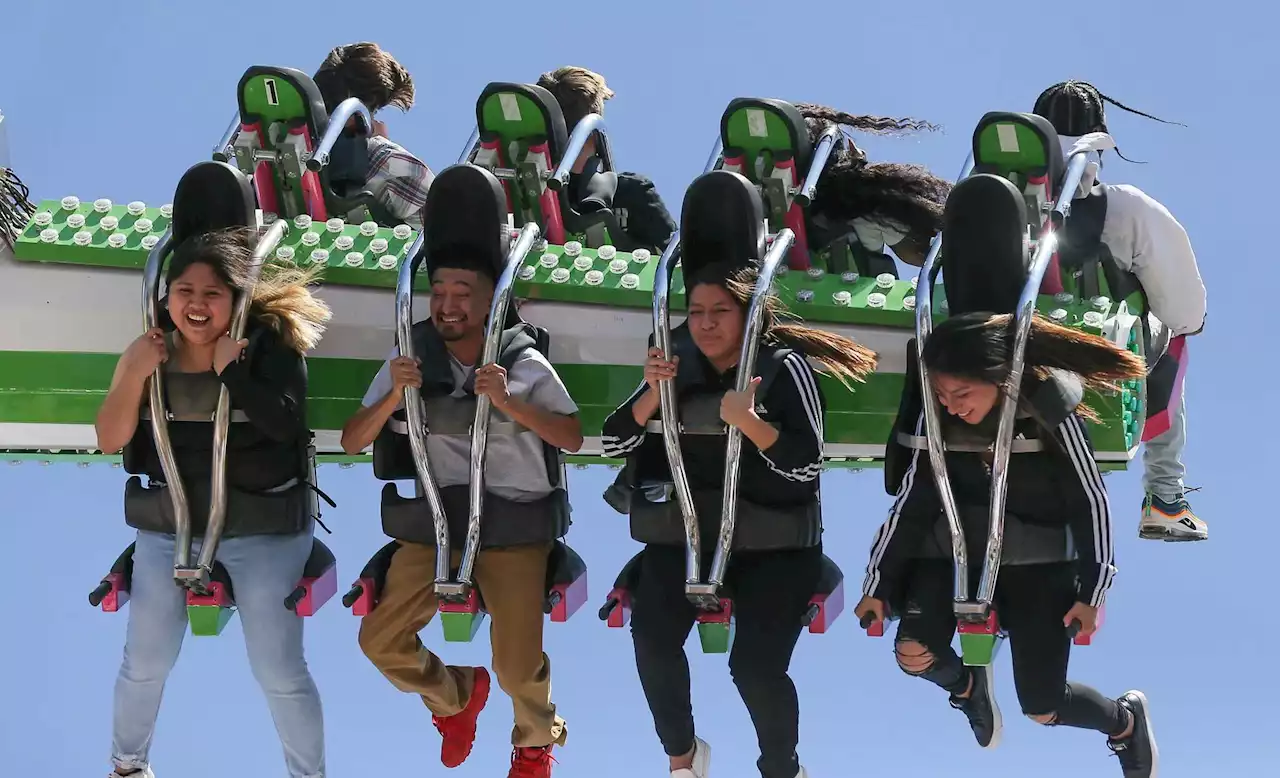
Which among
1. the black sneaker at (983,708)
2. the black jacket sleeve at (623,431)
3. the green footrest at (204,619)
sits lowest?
the black sneaker at (983,708)

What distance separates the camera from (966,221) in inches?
245

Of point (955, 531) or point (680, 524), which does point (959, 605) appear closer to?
point (955, 531)

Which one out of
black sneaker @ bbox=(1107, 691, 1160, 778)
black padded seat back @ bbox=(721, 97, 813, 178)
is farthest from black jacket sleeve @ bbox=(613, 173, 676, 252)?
black sneaker @ bbox=(1107, 691, 1160, 778)

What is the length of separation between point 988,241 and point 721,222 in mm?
680

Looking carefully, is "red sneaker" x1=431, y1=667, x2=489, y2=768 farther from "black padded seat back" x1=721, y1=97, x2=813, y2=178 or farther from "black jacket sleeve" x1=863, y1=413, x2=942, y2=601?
"black padded seat back" x1=721, y1=97, x2=813, y2=178

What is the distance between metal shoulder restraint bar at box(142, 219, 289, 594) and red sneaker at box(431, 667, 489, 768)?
861 millimetres

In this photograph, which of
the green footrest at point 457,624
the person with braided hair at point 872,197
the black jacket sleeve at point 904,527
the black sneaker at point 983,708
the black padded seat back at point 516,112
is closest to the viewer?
the black jacket sleeve at point 904,527

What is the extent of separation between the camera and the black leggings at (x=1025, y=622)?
20.5 ft

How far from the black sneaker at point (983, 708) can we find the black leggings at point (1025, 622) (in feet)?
1.41

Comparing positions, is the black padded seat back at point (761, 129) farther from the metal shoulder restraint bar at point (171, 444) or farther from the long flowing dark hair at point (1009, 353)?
the metal shoulder restraint bar at point (171, 444)

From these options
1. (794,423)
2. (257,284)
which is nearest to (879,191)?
(794,423)

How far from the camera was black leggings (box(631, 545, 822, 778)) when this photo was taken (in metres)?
6.30

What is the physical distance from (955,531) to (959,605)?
19 centimetres

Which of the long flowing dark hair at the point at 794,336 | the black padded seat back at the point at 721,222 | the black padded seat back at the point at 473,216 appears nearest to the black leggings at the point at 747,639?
the long flowing dark hair at the point at 794,336
